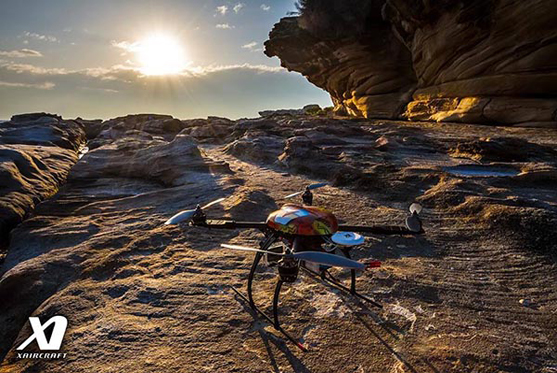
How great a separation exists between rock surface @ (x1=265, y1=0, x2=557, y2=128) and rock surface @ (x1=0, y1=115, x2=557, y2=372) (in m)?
12.4

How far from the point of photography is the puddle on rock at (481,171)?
10070 mm

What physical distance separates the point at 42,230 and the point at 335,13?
35.1m

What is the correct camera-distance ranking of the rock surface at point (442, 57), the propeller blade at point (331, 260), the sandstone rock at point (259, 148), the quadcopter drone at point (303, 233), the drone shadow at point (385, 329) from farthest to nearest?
1. the rock surface at point (442, 57)
2. the sandstone rock at point (259, 148)
3. the drone shadow at point (385, 329)
4. the quadcopter drone at point (303, 233)
5. the propeller blade at point (331, 260)

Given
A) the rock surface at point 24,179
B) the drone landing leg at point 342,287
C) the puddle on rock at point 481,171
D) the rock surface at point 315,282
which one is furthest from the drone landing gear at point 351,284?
the rock surface at point 24,179

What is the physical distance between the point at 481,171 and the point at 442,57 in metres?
20.0

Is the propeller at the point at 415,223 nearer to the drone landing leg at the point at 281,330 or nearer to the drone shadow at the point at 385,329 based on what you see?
the drone shadow at the point at 385,329

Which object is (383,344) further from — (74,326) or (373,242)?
(74,326)

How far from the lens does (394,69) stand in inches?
1395

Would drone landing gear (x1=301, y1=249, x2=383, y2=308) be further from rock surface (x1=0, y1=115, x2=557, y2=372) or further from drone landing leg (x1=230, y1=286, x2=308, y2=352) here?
drone landing leg (x1=230, y1=286, x2=308, y2=352)

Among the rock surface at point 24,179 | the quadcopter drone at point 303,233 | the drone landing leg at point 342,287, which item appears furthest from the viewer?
the rock surface at point 24,179

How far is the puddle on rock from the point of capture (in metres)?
10.1

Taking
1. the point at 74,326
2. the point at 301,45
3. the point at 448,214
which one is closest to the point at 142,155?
the point at 74,326

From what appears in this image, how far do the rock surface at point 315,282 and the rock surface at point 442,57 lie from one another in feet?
40.7

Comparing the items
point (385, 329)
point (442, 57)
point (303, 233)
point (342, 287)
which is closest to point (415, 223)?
point (303, 233)
